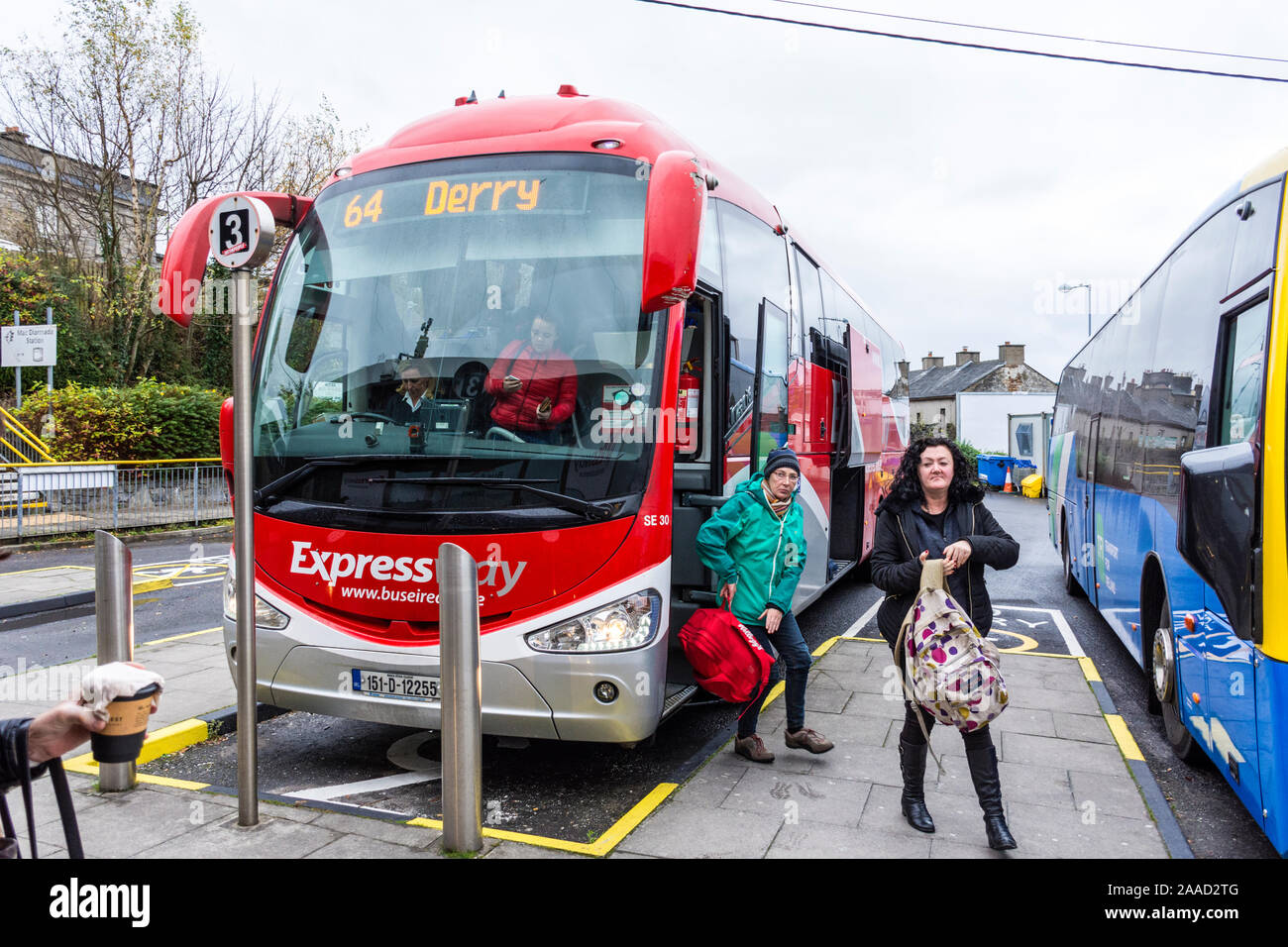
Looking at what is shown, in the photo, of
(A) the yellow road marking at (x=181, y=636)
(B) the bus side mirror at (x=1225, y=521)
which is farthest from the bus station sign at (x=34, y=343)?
(B) the bus side mirror at (x=1225, y=521)

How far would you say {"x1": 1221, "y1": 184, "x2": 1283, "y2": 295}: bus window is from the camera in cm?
395

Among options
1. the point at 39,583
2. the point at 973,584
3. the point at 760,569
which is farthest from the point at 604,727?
the point at 39,583

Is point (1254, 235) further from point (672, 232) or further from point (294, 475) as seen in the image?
point (294, 475)

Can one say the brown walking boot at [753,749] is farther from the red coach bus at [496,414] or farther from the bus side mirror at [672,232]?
the bus side mirror at [672,232]

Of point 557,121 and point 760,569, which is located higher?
point 557,121

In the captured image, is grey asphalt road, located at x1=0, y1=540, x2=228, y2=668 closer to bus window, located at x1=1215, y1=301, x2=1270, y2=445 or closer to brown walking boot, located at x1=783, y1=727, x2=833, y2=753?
brown walking boot, located at x1=783, y1=727, x2=833, y2=753

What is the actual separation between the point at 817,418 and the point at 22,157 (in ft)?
73.6

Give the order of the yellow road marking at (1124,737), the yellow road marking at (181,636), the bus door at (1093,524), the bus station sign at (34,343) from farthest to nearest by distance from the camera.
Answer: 1. the bus station sign at (34,343)
2. the bus door at (1093,524)
3. the yellow road marking at (181,636)
4. the yellow road marking at (1124,737)

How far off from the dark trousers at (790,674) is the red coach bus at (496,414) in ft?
1.38

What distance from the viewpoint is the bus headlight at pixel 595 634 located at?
4414 mm

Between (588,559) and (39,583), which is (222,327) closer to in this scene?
(39,583)

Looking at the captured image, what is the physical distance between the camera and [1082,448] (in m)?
9.96

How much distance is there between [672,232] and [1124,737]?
4201mm

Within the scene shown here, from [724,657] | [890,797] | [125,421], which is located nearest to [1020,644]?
[890,797]
